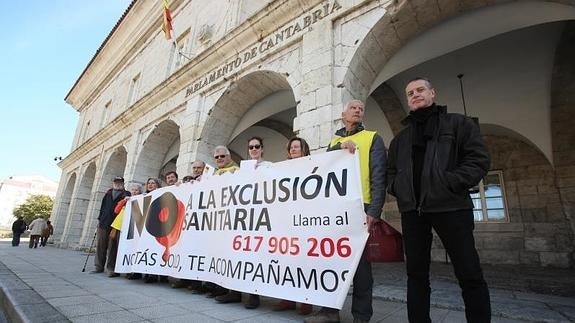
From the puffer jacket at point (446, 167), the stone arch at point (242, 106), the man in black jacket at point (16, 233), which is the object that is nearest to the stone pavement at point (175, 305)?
the puffer jacket at point (446, 167)

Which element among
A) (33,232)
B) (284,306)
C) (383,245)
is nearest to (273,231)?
(284,306)

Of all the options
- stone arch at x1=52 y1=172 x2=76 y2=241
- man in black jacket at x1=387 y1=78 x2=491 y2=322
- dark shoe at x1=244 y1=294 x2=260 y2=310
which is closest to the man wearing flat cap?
dark shoe at x1=244 y1=294 x2=260 y2=310

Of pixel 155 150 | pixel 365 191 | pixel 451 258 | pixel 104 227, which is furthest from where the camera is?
pixel 155 150

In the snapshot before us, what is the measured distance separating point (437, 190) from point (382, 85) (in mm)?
7047

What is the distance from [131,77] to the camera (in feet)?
44.6

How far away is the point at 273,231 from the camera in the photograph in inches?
113

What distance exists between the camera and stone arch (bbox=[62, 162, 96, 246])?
557 inches

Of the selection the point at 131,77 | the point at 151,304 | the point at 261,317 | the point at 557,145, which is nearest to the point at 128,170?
the point at 131,77

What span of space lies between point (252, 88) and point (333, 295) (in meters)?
5.69

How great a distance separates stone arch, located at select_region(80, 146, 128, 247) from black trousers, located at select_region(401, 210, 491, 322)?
12.5 m

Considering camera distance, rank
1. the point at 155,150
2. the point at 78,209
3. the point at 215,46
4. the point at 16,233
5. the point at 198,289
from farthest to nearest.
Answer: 1. the point at 78,209
2. the point at 16,233
3. the point at 155,150
4. the point at 215,46
5. the point at 198,289

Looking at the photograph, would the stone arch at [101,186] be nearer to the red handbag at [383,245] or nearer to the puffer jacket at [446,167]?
the red handbag at [383,245]

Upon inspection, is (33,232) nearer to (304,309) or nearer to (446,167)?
(304,309)

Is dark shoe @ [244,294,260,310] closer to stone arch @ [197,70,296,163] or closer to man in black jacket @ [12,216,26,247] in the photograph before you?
stone arch @ [197,70,296,163]
